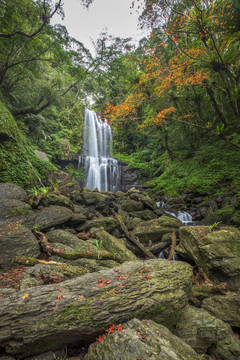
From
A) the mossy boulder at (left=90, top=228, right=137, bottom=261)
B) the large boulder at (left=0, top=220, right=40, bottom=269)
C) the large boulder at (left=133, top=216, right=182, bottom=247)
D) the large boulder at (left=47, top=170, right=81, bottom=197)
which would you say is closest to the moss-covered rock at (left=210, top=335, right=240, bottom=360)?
the mossy boulder at (left=90, top=228, right=137, bottom=261)

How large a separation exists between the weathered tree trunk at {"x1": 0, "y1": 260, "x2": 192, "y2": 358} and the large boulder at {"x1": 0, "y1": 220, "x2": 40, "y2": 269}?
1.76 m

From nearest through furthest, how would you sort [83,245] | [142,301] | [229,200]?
1. [142,301]
2. [83,245]
3. [229,200]

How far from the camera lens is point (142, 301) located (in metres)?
2.17

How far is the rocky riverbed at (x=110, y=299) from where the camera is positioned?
1633mm

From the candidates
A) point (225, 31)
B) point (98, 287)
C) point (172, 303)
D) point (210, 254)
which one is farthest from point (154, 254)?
point (225, 31)

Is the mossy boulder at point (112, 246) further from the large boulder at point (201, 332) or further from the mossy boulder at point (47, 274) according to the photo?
the large boulder at point (201, 332)

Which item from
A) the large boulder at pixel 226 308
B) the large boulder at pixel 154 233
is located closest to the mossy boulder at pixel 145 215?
the large boulder at pixel 154 233

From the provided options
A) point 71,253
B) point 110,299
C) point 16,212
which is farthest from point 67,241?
point 110,299

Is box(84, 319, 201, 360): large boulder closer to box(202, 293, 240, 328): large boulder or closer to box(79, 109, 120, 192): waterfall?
box(202, 293, 240, 328): large boulder

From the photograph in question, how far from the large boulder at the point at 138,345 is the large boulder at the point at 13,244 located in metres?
2.55

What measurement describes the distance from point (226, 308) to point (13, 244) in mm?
4563

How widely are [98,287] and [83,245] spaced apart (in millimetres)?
2668

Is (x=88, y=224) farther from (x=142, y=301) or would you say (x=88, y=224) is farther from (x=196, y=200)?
(x=196, y=200)

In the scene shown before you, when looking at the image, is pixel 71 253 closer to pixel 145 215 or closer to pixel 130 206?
pixel 145 215
